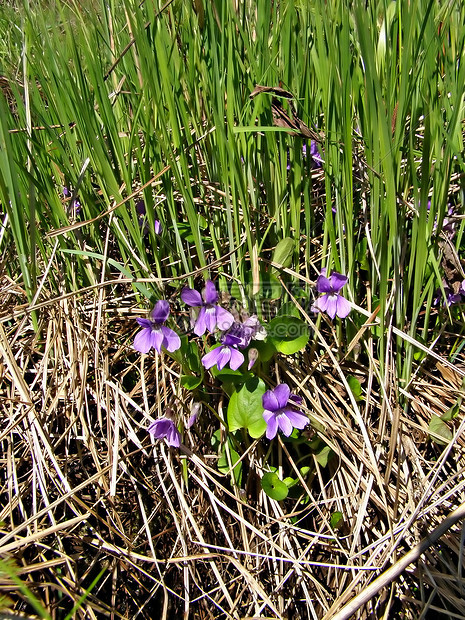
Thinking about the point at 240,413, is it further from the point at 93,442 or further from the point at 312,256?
the point at 312,256

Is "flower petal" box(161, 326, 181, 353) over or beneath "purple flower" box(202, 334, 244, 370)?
over

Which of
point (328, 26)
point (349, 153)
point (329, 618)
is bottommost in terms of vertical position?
point (329, 618)

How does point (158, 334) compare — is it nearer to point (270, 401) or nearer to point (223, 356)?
point (223, 356)

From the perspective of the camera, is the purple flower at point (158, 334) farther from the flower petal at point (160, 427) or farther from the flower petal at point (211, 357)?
the flower petal at point (160, 427)

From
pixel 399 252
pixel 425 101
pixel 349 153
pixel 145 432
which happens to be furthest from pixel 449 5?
pixel 145 432

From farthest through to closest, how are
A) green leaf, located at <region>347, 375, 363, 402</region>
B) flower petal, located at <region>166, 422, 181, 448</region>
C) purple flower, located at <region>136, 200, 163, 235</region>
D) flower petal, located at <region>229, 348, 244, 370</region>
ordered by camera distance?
purple flower, located at <region>136, 200, 163, 235</region>
green leaf, located at <region>347, 375, 363, 402</region>
flower petal, located at <region>166, 422, 181, 448</region>
flower petal, located at <region>229, 348, 244, 370</region>

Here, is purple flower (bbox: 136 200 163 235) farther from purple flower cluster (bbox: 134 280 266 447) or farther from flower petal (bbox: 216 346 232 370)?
flower petal (bbox: 216 346 232 370)

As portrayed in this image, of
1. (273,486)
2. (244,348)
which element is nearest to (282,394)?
(244,348)

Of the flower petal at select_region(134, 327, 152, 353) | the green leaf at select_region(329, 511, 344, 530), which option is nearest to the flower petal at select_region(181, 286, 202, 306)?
the flower petal at select_region(134, 327, 152, 353)
